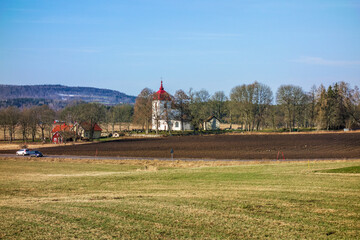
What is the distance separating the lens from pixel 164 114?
367ft

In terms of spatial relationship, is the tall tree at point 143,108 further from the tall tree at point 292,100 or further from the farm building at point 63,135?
the tall tree at point 292,100

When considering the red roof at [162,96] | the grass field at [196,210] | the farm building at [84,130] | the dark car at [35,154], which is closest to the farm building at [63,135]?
the farm building at [84,130]

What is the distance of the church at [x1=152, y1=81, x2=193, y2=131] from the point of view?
111 metres

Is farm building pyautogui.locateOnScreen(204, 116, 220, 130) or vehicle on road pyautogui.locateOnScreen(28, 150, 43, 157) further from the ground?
farm building pyautogui.locateOnScreen(204, 116, 220, 130)

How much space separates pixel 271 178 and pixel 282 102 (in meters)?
93.0

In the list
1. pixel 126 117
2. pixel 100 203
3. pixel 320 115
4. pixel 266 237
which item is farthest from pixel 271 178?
pixel 126 117

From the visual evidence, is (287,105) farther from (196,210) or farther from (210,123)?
(196,210)

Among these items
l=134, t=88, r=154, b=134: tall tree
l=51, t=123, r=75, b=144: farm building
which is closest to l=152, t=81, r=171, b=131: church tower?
l=134, t=88, r=154, b=134: tall tree

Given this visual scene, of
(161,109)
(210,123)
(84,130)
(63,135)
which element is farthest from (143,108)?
(210,123)

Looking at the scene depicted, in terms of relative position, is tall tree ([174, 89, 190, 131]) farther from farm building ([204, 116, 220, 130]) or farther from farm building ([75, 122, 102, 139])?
farm building ([75, 122, 102, 139])

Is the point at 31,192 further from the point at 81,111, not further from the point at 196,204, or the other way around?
the point at 81,111

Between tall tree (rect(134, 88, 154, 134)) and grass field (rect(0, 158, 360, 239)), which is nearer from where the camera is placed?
grass field (rect(0, 158, 360, 239))

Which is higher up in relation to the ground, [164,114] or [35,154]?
[164,114]

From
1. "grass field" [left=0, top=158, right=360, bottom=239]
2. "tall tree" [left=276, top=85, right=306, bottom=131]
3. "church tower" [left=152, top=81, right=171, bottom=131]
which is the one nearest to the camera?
"grass field" [left=0, top=158, right=360, bottom=239]
